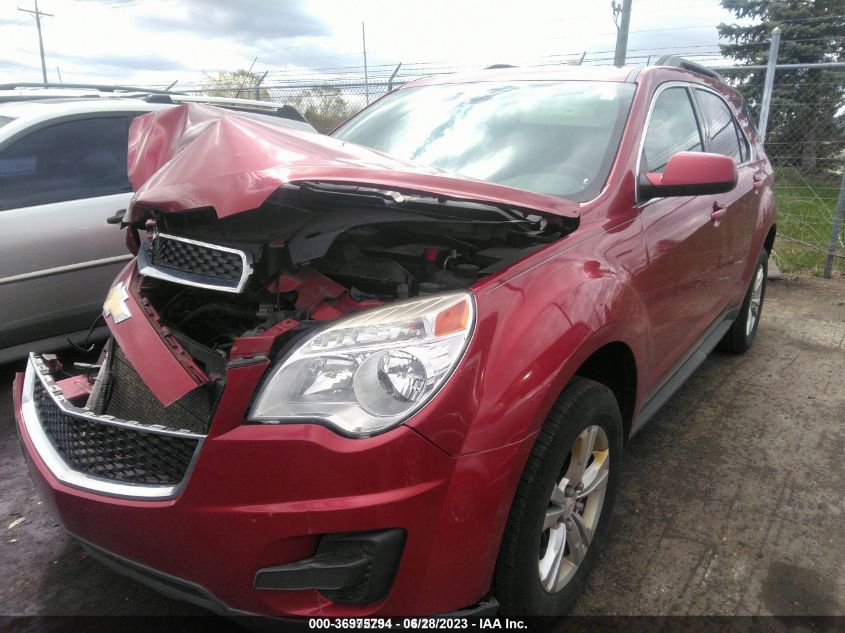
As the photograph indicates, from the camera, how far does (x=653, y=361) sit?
2.40 meters

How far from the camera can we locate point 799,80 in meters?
9.85

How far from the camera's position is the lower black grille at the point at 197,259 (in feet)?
5.71

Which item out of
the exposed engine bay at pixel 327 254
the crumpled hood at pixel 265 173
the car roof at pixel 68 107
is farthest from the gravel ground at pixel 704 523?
the car roof at pixel 68 107

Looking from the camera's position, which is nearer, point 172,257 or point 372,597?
point 372,597

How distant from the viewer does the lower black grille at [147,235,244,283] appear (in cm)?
174

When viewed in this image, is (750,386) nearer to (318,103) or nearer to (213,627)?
(213,627)

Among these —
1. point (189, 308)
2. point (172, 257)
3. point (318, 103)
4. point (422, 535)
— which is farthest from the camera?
point (318, 103)

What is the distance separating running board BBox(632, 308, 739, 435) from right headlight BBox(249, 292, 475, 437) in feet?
4.09

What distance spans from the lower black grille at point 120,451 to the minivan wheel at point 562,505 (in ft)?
2.79

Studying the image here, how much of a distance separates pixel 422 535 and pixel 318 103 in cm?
1045

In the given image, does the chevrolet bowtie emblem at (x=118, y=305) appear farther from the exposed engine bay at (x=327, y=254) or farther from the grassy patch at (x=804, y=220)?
the grassy patch at (x=804, y=220)

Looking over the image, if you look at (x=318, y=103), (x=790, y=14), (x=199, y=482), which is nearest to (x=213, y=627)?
(x=199, y=482)

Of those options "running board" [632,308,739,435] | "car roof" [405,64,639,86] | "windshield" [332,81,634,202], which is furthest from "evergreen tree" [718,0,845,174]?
"windshield" [332,81,634,202]

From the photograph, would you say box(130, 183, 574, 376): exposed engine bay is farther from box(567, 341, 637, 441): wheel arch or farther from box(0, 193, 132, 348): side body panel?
box(0, 193, 132, 348): side body panel
